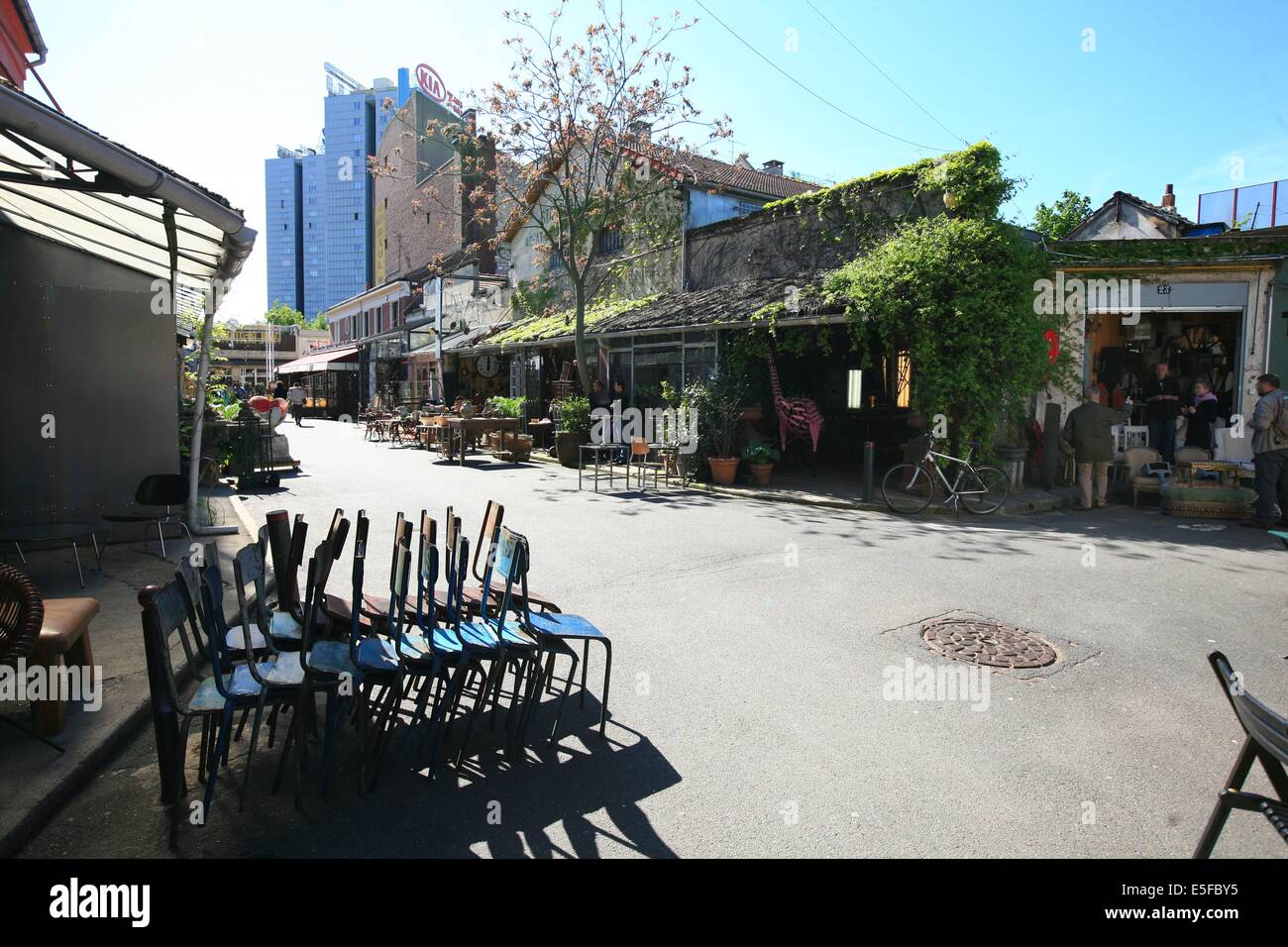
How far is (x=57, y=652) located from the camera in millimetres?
3600

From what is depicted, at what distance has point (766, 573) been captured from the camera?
24.1ft

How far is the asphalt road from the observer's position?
3000 millimetres

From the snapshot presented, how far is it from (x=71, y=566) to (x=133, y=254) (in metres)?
3.39

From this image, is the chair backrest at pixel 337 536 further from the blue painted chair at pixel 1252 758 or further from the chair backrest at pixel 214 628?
the blue painted chair at pixel 1252 758

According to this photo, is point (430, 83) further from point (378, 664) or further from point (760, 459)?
point (378, 664)

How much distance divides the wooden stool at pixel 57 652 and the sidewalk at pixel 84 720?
3.9 inches

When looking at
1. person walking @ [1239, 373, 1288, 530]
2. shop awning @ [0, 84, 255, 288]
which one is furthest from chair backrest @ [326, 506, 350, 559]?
person walking @ [1239, 373, 1288, 530]

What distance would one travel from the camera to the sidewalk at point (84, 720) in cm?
309

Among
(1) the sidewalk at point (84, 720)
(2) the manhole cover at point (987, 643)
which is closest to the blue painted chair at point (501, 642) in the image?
(1) the sidewalk at point (84, 720)

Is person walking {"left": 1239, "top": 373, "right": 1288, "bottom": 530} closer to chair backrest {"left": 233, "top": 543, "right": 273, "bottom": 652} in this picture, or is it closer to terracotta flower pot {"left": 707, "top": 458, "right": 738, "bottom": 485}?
terracotta flower pot {"left": 707, "top": 458, "right": 738, "bottom": 485}

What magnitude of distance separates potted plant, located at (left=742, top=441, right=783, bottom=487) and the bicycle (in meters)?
2.63
